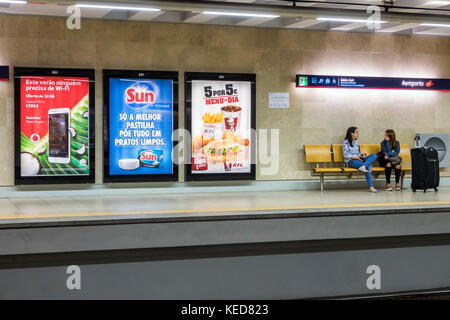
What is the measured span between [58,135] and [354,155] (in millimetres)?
6163

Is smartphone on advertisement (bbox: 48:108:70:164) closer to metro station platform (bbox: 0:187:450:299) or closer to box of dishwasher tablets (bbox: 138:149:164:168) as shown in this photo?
box of dishwasher tablets (bbox: 138:149:164:168)

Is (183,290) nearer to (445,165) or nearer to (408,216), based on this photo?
(408,216)

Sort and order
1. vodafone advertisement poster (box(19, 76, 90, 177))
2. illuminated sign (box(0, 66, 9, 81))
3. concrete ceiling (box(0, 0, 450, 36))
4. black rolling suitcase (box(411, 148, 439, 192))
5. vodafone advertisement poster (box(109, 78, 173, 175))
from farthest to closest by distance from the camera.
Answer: black rolling suitcase (box(411, 148, 439, 192)) → vodafone advertisement poster (box(109, 78, 173, 175)) → vodafone advertisement poster (box(19, 76, 90, 177)) → illuminated sign (box(0, 66, 9, 81)) → concrete ceiling (box(0, 0, 450, 36))

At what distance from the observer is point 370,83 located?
14.3 meters

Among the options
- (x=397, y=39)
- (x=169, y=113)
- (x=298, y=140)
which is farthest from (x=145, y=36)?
(x=397, y=39)

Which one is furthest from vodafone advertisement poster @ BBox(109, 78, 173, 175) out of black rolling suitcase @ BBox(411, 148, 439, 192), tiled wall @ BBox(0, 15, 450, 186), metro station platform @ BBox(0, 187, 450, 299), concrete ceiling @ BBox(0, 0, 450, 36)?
black rolling suitcase @ BBox(411, 148, 439, 192)

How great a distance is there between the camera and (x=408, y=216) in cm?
854

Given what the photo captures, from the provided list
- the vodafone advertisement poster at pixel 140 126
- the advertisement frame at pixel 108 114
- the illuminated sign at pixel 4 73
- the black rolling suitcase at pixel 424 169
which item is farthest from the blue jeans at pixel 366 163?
the illuminated sign at pixel 4 73

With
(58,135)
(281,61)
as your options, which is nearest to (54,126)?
(58,135)

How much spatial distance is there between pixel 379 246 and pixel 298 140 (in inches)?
222

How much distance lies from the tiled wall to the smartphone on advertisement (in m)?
0.62

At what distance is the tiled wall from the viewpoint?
40.1ft

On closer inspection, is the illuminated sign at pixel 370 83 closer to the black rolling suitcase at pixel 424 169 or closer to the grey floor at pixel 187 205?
the black rolling suitcase at pixel 424 169
